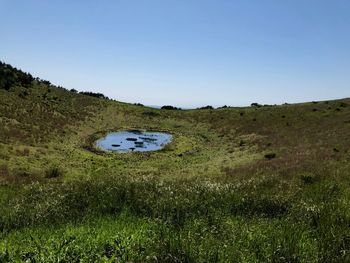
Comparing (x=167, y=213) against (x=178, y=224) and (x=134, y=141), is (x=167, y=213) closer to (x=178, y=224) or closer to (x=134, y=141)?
(x=178, y=224)

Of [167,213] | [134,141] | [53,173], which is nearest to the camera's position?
[167,213]

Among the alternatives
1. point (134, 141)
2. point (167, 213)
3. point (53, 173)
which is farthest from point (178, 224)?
point (134, 141)

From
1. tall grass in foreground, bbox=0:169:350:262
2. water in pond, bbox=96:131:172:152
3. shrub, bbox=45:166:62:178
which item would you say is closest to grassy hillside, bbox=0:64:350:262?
tall grass in foreground, bbox=0:169:350:262

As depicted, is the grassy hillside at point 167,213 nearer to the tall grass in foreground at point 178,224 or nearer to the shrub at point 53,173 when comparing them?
the tall grass in foreground at point 178,224

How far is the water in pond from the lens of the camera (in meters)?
49.4

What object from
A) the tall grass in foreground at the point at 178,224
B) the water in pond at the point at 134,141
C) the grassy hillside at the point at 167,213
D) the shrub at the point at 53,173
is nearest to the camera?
the tall grass in foreground at the point at 178,224

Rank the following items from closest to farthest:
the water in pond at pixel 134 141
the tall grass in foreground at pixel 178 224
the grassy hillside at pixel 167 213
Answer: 1. the tall grass in foreground at pixel 178 224
2. the grassy hillside at pixel 167 213
3. the water in pond at pixel 134 141

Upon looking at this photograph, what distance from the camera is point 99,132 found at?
202 ft

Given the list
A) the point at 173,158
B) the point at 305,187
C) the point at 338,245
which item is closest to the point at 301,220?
the point at 338,245

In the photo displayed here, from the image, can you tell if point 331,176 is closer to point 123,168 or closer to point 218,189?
point 218,189

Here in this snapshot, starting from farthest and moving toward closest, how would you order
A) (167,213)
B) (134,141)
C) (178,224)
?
(134,141) → (167,213) → (178,224)

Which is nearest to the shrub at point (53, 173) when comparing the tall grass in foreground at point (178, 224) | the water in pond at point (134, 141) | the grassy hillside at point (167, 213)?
the grassy hillside at point (167, 213)

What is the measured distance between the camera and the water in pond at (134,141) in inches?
1946

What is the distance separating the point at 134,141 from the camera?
55.7 m
